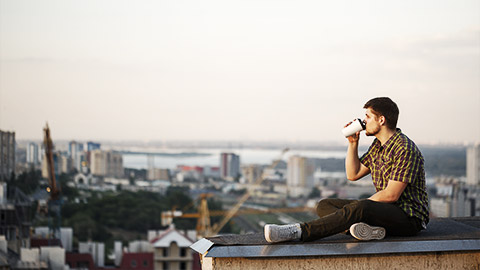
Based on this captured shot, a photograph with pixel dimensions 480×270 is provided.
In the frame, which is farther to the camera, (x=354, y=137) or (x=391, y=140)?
(x=354, y=137)

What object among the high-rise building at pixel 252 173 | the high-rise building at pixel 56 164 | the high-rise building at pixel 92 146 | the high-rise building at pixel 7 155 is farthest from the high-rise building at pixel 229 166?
the high-rise building at pixel 7 155

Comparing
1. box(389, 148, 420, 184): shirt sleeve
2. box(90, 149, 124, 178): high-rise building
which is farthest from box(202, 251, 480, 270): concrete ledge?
box(90, 149, 124, 178): high-rise building

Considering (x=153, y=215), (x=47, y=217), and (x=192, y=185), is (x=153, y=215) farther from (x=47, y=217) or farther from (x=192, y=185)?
(x=192, y=185)

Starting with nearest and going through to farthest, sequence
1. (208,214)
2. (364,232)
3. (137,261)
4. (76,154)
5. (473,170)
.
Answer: (364,232) < (137,261) < (208,214) < (76,154) < (473,170)

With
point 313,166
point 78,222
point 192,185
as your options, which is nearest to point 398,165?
point 78,222

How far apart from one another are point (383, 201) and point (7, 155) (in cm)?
3182

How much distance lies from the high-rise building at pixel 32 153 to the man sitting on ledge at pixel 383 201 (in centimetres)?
3930

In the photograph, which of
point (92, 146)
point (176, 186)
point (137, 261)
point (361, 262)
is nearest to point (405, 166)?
point (361, 262)

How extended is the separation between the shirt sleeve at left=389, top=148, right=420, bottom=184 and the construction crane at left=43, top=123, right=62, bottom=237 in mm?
31354

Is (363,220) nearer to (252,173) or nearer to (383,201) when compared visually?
(383,201)

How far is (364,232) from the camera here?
133 inches

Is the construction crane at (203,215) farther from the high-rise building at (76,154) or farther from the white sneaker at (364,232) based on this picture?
the white sneaker at (364,232)

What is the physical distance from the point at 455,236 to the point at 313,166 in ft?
217

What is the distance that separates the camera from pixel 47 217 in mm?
40344
